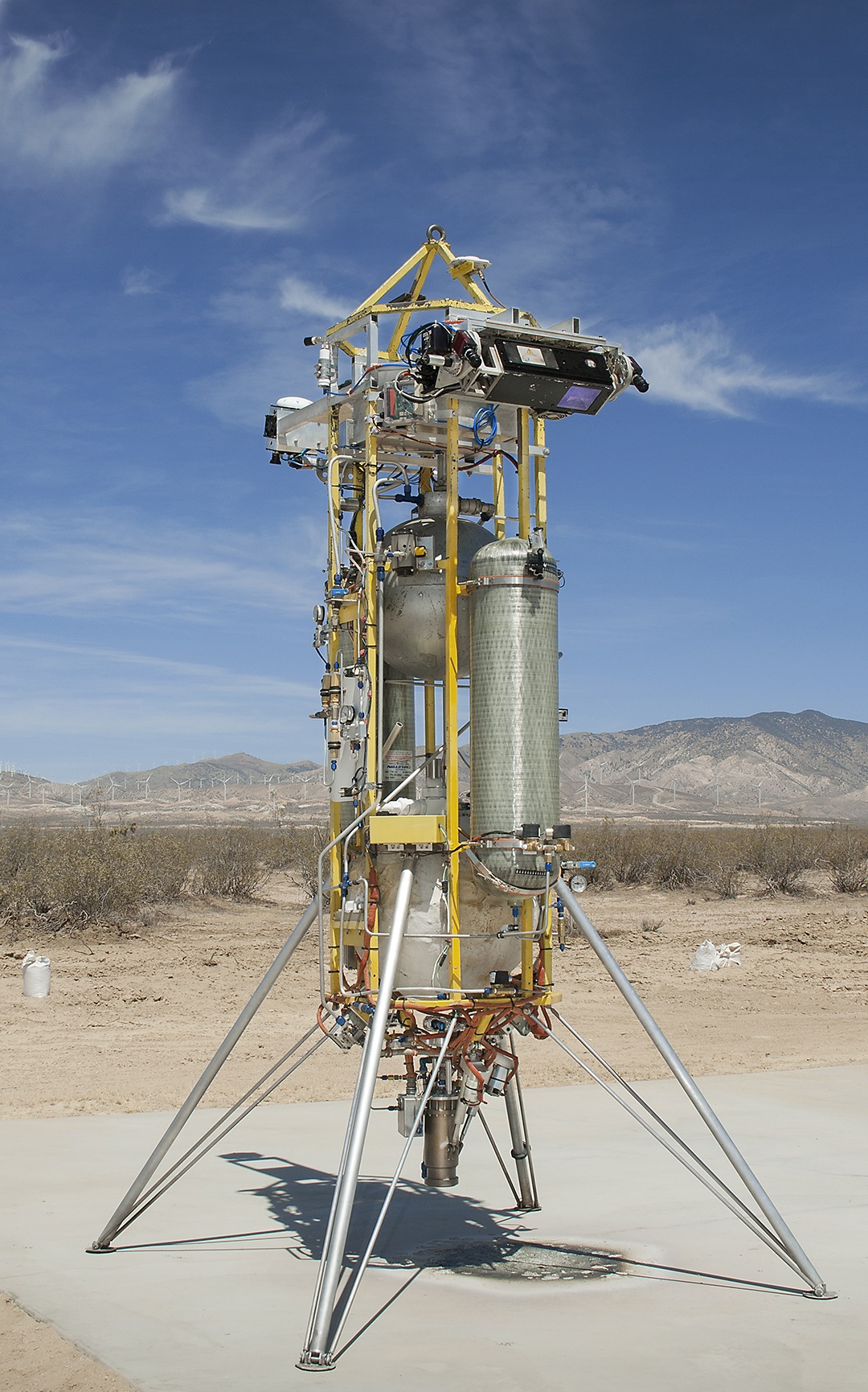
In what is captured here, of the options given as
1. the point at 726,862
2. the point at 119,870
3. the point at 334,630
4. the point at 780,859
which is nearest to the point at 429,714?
the point at 334,630

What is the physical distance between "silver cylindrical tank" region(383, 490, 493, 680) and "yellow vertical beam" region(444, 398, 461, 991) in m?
0.20

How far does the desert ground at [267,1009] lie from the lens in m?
14.9

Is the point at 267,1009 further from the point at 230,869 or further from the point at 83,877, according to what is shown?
the point at 230,869

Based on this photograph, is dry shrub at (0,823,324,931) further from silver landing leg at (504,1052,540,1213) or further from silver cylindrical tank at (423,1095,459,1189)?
silver cylindrical tank at (423,1095,459,1189)

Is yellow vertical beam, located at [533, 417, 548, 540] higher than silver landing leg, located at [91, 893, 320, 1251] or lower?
A: higher

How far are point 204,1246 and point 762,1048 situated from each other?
36.0 feet

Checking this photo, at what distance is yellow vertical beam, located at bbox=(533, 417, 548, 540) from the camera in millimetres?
8633

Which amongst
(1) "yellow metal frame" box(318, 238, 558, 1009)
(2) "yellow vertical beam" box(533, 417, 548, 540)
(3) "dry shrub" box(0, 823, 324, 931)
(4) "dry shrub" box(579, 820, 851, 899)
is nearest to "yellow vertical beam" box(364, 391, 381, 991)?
(1) "yellow metal frame" box(318, 238, 558, 1009)

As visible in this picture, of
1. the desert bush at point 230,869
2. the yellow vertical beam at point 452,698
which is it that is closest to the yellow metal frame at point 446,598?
the yellow vertical beam at point 452,698

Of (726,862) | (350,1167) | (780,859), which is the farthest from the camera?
(726,862)

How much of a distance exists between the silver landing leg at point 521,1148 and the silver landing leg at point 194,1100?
5.23ft

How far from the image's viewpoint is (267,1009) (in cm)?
2147

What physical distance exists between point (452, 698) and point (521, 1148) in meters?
3.23

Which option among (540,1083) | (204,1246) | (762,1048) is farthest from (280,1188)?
(762,1048)
